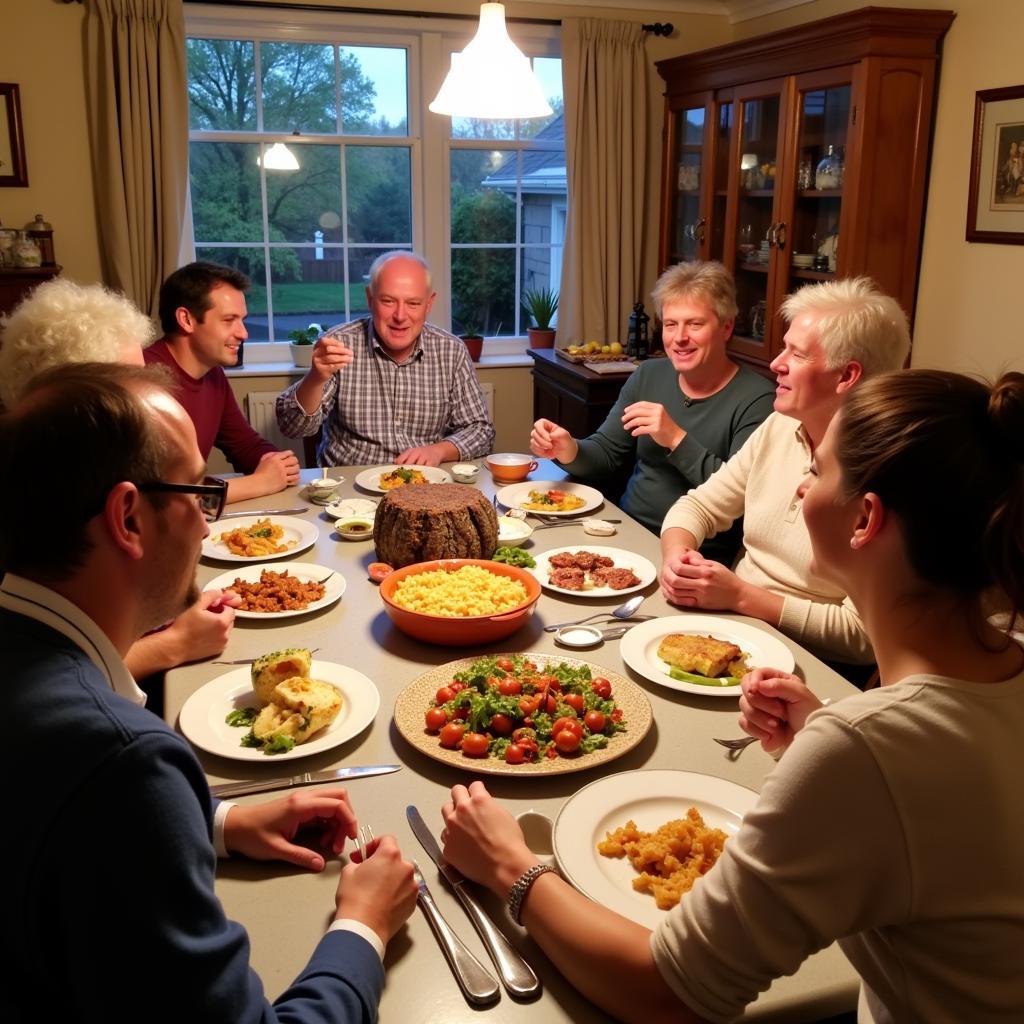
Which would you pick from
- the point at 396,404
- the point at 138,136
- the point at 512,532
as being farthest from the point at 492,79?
the point at 138,136

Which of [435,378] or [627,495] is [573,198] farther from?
[627,495]

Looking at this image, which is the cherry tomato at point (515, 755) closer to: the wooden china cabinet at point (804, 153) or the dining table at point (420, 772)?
the dining table at point (420, 772)

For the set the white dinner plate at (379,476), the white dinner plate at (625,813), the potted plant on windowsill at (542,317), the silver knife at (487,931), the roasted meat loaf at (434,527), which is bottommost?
the silver knife at (487,931)

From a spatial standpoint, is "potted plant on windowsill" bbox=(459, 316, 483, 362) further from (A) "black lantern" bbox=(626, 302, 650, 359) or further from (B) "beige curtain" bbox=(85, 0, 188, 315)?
(B) "beige curtain" bbox=(85, 0, 188, 315)

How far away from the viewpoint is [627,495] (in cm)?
312

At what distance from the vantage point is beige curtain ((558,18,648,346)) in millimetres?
4547

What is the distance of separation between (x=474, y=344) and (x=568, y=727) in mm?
3692

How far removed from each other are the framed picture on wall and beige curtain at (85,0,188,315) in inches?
123

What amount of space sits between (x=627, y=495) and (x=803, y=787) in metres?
2.26

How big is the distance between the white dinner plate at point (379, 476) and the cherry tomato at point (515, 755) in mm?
1497

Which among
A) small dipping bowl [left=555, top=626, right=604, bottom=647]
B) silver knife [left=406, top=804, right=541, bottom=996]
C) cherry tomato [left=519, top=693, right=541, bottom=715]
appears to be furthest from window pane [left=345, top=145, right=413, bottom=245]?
silver knife [left=406, top=804, right=541, bottom=996]

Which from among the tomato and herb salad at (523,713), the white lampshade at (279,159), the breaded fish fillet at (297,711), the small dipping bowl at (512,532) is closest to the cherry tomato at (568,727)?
the tomato and herb salad at (523,713)

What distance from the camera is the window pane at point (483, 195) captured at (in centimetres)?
479

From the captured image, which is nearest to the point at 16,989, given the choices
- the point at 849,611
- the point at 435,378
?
the point at 849,611
